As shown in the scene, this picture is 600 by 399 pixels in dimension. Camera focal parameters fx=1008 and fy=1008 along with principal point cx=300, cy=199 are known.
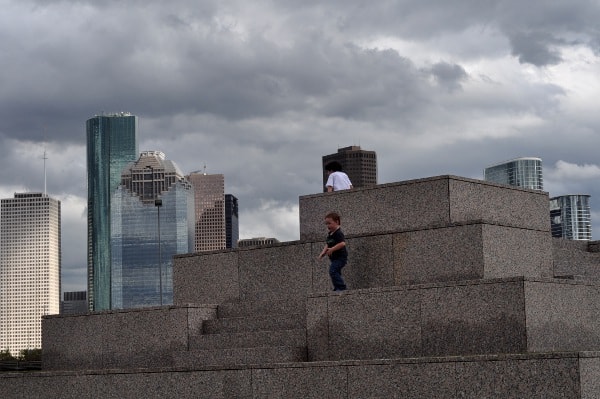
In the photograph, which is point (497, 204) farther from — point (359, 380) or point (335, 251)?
point (359, 380)

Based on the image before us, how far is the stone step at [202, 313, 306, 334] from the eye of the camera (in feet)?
54.0

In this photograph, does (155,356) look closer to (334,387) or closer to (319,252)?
(319,252)

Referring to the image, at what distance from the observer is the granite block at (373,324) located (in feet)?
47.9

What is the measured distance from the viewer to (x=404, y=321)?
14.7 m

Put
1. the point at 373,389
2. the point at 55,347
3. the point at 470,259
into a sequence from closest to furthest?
the point at 373,389, the point at 470,259, the point at 55,347

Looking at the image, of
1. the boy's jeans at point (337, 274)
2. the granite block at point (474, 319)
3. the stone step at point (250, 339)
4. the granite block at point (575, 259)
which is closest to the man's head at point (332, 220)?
the boy's jeans at point (337, 274)

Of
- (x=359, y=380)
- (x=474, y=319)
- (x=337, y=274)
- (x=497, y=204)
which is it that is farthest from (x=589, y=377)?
(x=497, y=204)

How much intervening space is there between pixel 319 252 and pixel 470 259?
9.91ft

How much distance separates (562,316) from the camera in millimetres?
14078

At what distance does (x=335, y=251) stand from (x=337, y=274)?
0.37 m

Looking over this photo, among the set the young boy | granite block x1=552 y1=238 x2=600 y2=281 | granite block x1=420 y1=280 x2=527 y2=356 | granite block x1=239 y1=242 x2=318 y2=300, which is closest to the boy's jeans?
the young boy

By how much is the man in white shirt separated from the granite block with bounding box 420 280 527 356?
460 centimetres

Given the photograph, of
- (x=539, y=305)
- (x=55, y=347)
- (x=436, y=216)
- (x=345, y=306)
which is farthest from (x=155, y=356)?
(x=539, y=305)

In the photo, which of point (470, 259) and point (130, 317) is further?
point (130, 317)
